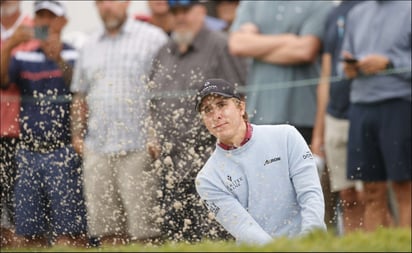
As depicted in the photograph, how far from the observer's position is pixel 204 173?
748 cm

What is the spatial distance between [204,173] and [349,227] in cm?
317

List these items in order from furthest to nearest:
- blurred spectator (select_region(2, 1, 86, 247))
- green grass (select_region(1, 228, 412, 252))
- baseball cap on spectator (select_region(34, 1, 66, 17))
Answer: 1. baseball cap on spectator (select_region(34, 1, 66, 17))
2. blurred spectator (select_region(2, 1, 86, 247))
3. green grass (select_region(1, 228, 412, 252))

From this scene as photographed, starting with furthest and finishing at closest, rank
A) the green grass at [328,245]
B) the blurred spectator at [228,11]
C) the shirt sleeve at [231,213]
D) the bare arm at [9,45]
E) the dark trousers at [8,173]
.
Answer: the blurred spectator at [228,11], the bare arm at [9,45], the dark trousers at [8,173], the shirt sleeve at [231,213], the green grass at [328,245]

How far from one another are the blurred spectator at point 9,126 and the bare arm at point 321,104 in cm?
269

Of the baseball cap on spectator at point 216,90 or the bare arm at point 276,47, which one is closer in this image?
the baseball cap on spectator at point 216,90

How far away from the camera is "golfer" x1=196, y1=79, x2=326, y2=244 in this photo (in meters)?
7.30

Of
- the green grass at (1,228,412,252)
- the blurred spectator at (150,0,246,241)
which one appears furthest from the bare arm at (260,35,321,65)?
the green grass at (1,228,412,252)

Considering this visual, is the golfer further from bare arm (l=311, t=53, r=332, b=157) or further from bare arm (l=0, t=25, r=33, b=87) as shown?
bare arm (l=0, t=25, r=33, b=87)

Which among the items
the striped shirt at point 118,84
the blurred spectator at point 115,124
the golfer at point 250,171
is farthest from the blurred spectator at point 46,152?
the golfer at point 250,171

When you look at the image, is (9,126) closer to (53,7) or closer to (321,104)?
(53,7)

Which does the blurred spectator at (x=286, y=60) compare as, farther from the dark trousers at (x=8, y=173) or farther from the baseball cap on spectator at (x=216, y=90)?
the baseball cap on spectator at (x=216, y=90)

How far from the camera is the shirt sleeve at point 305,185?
23.6 feet

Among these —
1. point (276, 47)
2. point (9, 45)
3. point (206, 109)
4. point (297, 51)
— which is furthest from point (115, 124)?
point (206, 109)

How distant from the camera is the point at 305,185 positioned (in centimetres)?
728
